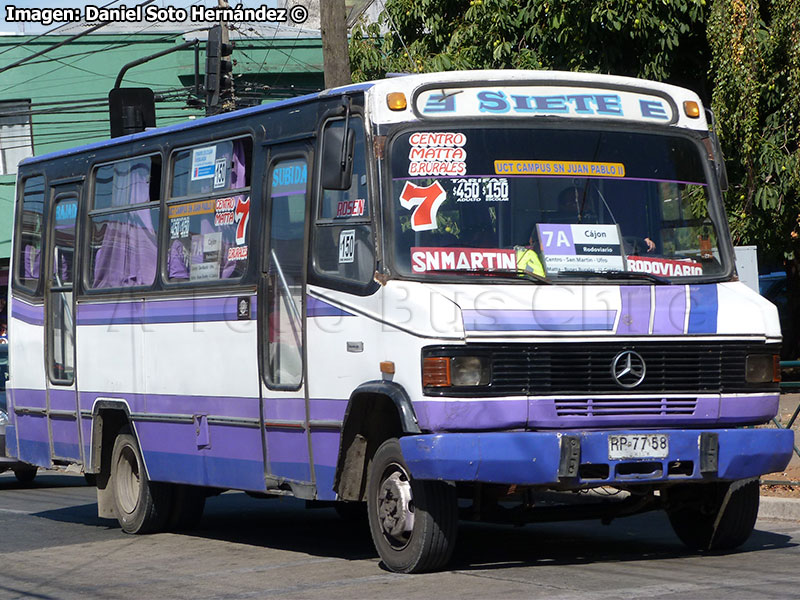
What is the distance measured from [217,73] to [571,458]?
1557 centimetres

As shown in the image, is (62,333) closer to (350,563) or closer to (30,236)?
(30,236)

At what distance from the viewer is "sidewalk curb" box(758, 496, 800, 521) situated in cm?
1083

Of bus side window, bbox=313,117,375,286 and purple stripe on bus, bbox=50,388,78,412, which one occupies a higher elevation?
bus side window, bbox=313,117,375,286

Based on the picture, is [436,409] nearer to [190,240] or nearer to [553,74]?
[553,74]

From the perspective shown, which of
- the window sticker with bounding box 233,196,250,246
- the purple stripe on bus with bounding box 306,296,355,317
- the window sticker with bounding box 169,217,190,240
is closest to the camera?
the purple stripe on bus with bounding box 306,296,355,317

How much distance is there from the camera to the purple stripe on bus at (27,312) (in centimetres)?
1245

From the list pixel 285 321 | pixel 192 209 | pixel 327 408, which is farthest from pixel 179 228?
pixel 327 408

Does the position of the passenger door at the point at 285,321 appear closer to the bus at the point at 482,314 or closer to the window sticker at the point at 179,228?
the bus at the point at 482,314

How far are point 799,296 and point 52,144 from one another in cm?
1620

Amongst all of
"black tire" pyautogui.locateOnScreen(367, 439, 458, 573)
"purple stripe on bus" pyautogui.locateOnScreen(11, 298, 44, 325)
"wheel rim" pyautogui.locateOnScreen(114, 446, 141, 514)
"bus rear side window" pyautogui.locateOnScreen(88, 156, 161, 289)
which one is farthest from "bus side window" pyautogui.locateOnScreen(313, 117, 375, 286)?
"purple stripe on bus" pyautogui.locateOnScreen(11, 298, 44, 325)

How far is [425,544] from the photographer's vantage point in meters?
8.11

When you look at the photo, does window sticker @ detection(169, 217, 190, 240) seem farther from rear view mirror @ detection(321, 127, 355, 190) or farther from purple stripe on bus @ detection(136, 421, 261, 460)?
rear view mirror @ detection(321, 127, 355, 190)

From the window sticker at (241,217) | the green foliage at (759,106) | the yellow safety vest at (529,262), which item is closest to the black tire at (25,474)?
the window sticker at (241,217)

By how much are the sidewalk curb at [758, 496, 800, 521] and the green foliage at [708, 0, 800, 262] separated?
6727 mm
